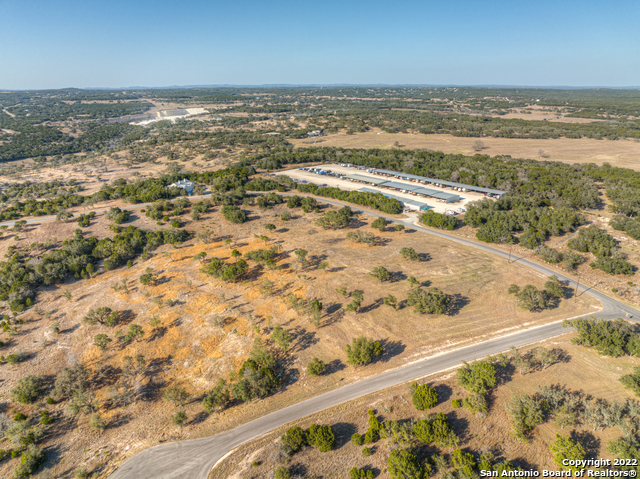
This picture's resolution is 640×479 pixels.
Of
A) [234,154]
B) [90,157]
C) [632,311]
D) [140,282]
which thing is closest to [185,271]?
[140,282]

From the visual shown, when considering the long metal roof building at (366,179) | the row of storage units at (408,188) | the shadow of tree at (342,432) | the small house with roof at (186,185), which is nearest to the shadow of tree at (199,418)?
the shadow of tree at (342,432)

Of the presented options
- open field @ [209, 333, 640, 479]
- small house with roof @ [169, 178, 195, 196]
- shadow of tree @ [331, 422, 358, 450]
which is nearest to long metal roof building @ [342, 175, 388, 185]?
small house with roof @ [169, 178, 195, 196]

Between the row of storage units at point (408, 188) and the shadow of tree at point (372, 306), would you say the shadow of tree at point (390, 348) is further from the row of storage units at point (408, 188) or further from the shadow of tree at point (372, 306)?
the row of storage units at point (408, 188)

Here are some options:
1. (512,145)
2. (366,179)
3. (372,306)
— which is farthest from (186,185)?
(512,145)

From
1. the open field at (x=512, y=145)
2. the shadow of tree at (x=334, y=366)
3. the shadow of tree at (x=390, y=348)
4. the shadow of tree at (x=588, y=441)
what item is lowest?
the shadow of tree at (x=588, y=441)

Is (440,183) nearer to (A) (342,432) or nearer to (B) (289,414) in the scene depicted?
(A) (342,432)

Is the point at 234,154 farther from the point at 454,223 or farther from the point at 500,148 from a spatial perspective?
the point at 500,148
